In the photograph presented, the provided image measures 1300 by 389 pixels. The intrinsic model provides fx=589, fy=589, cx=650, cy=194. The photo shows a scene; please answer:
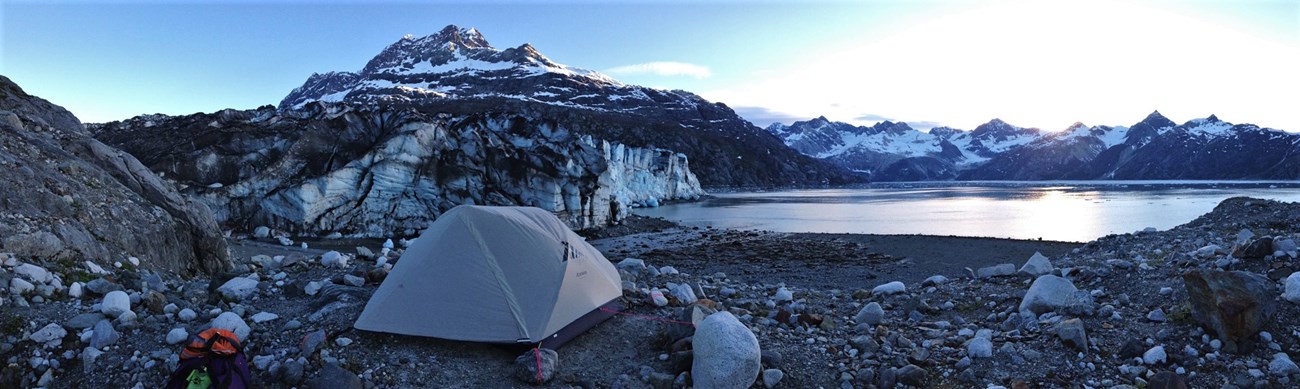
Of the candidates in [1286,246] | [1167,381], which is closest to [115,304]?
[1167,381]

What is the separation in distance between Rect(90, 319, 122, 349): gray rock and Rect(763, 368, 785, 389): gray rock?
6.70 m

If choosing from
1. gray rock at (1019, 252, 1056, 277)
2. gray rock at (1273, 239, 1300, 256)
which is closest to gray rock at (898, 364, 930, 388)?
gray rock at (1273, 239, 1300, 256)

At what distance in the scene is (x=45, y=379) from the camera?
5.49 metres

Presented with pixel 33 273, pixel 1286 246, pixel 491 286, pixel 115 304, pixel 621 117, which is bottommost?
pixel 115 304

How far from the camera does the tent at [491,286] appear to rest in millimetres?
6793

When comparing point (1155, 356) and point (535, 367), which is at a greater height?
point (1155, 356)

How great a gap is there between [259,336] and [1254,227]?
22539 mm

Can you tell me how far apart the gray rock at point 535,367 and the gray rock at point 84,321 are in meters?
4.51

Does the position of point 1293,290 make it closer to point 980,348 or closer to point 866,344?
point 980,348

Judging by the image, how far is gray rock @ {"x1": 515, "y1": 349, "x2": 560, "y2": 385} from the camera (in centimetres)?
610

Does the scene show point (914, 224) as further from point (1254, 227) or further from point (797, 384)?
point (797, 384)

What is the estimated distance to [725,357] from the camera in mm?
5973

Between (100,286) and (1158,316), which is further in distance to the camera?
(100,286)

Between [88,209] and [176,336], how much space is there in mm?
5144
